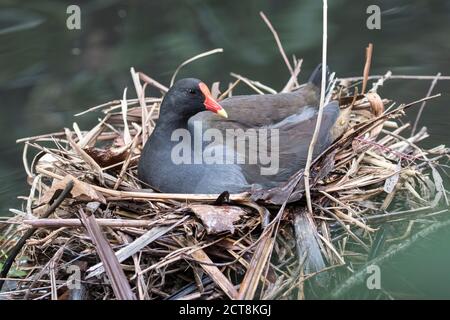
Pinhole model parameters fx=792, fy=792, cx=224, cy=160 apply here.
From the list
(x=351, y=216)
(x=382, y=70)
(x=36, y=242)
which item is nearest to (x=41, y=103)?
(x=382, y=70)

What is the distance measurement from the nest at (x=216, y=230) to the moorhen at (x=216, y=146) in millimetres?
152

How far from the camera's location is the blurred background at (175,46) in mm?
6770

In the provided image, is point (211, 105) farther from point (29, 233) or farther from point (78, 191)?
point (29, 233)

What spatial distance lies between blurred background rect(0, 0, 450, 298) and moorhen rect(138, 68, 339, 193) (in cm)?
228

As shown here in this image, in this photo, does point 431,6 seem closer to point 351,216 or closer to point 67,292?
point 351,216

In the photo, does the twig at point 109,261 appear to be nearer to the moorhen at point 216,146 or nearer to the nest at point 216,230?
the nest at point 216,230

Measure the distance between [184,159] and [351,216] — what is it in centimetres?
89

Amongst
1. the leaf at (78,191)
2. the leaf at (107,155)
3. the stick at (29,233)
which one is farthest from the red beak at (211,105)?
the stick at (29,233)

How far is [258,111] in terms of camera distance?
425cm

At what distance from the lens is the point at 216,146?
399 centimetres

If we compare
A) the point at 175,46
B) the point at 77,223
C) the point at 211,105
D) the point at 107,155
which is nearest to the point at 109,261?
the point at 77,223

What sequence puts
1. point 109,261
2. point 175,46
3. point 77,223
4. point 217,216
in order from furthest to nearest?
point 175,46 < point 217,216 < point 77,223 < point 109,261

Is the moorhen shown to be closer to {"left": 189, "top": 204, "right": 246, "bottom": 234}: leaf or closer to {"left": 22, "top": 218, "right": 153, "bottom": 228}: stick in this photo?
{"left": 189, "top": 204, "right": 246, "bottom": 234}: leaf

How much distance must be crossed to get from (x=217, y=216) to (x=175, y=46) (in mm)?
4312
